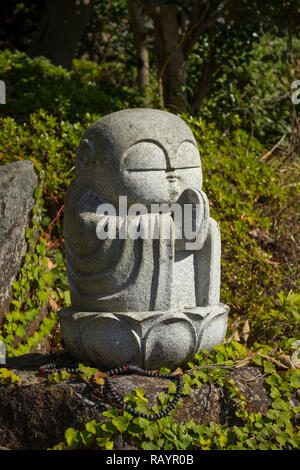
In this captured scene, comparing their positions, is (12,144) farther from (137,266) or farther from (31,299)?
(137,266)

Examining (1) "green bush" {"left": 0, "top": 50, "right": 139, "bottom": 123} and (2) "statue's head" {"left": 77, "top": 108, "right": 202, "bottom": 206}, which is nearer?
(2) "statue's head" {"left": 77, "top": 108, "right": 202, "bottom": 206}

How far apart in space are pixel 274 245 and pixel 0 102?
3.10 metres

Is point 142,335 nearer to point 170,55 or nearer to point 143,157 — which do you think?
point 143,157

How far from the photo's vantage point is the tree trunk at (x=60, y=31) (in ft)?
26.9

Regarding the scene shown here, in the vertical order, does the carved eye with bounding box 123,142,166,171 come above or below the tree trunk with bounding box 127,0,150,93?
below

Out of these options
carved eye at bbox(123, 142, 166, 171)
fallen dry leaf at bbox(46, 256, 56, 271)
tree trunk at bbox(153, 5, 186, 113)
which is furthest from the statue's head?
tree trunk at bbox(153, 5, 186, 113)

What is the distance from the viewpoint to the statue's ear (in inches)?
124

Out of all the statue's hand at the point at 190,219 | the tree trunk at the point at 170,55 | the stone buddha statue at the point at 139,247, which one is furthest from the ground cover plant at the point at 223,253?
the statue's hand at the point at 190,219

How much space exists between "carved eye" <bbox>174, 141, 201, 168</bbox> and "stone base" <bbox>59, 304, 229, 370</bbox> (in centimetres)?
81

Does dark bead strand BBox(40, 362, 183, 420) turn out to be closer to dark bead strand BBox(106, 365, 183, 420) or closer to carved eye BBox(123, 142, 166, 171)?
dark bead strand BBox(106, 365, 183, 420)

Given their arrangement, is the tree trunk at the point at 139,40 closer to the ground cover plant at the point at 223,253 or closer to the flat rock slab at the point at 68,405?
the ground cover plant at the point at 223,253

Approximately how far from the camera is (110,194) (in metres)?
3.10

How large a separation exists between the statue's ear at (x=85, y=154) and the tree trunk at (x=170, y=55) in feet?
10.4
